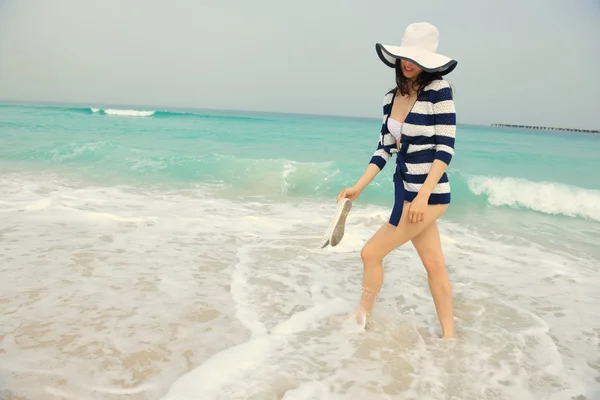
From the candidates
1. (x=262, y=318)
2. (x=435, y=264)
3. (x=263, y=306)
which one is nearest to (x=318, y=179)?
(x=263, y=306)

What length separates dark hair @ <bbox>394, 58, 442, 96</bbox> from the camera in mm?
2713

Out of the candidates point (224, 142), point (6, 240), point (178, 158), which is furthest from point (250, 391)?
point (224, 142)

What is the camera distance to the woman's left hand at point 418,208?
2754 millimetres

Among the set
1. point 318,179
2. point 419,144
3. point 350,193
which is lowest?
point 318,179

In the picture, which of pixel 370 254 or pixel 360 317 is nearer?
pixel 370 254

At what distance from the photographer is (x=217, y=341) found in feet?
10.3

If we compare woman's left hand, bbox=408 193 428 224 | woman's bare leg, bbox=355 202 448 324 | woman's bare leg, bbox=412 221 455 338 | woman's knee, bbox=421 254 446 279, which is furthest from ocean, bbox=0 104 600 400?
woman's left hand, bbox=408 193 428 224

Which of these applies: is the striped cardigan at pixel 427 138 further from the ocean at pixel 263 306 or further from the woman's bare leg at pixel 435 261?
the ocean at pixel 263 306

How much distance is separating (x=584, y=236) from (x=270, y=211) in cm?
535

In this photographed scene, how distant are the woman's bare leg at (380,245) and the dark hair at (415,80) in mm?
720

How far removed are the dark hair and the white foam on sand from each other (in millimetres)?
1738

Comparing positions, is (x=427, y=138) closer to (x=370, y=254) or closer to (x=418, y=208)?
(x=418, y=208)

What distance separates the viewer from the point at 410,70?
8.98 feet

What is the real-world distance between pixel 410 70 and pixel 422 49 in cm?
14
